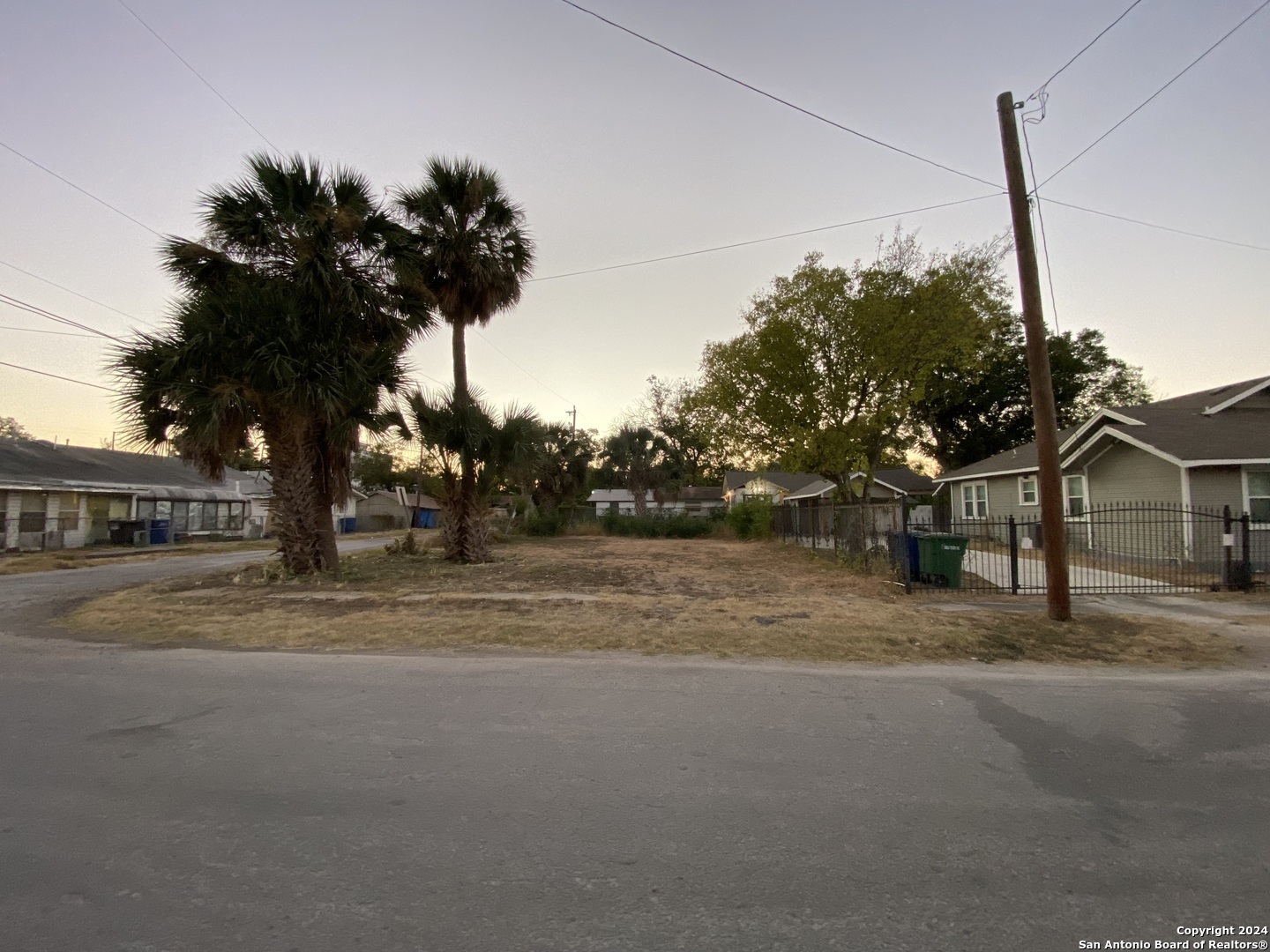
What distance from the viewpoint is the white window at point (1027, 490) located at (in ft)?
77.5

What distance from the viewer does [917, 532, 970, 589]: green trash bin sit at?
13.1 metres

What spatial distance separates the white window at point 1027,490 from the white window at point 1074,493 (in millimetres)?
2272

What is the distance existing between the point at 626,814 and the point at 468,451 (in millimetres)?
14719

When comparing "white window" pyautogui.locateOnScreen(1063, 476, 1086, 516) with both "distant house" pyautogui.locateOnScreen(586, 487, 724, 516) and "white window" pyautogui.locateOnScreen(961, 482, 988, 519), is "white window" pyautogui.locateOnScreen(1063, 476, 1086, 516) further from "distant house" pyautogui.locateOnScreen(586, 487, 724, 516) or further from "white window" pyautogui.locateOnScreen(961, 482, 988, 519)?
"distant house" pyautogui.locateOnScreen(586, 487, 724, 516)

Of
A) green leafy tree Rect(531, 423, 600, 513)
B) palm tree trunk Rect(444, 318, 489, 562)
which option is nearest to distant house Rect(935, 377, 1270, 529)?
palm tree trunk Rect(444, 318, 489, 562)

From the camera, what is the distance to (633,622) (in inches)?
382

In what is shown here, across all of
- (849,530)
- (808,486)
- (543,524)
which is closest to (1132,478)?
(849,530)

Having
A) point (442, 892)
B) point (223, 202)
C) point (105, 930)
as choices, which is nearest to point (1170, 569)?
point (442, 892)

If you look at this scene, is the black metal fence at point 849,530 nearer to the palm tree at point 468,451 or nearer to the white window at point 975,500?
the white window at point 975,500

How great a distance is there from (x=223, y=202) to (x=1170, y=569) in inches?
824

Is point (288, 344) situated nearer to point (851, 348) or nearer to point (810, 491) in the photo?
point (851, 348)

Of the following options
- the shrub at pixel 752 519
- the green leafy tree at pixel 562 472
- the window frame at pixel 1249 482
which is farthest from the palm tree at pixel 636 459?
the window frame at pixel 1249 482

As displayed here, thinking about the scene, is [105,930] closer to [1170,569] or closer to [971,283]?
[1170,569]

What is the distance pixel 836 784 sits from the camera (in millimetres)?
4277
